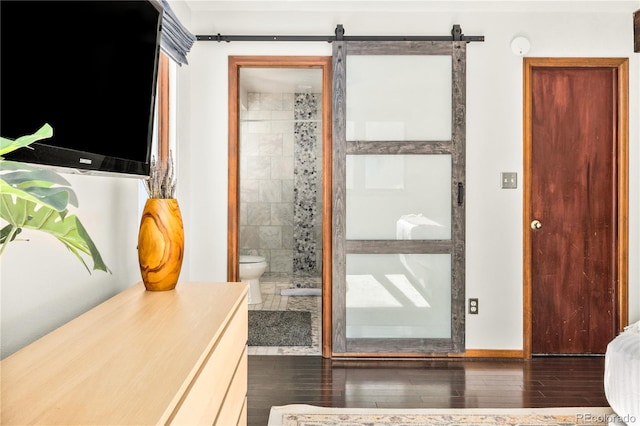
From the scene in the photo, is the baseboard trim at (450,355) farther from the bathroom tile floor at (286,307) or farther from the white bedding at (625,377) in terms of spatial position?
the white bedding at (625,377)

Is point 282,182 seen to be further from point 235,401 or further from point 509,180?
point 235,401

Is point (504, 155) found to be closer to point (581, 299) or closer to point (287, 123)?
point (581, 299)

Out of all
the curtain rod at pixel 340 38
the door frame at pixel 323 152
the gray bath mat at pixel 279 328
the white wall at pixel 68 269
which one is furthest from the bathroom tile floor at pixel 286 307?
the curtain rod at pixel 340 38

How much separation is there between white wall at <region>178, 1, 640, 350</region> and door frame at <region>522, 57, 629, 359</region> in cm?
4

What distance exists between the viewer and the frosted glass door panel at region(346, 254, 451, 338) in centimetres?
353

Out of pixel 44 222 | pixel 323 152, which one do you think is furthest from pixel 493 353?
pixel 44 222

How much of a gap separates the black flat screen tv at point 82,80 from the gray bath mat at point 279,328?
221 centimetres

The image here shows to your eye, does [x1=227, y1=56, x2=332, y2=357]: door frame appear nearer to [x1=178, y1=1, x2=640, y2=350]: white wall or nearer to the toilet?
[x1=178, y1=1, x2=640, y2=350]: white wall

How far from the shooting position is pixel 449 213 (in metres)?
3.52

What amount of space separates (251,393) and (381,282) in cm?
124

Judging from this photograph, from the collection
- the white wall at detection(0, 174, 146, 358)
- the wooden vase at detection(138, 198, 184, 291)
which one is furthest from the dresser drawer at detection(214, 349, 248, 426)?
the white wall at detection(0, 174, 146, 358)

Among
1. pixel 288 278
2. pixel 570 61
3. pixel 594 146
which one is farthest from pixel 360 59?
pixel 288 278

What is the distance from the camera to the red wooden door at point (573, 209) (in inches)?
141

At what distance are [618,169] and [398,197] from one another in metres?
1.64
